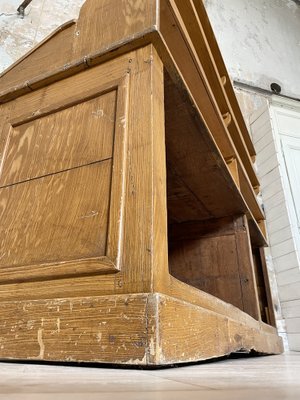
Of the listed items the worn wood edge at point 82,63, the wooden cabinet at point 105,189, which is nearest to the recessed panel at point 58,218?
the wooden cabinet at point 105,189

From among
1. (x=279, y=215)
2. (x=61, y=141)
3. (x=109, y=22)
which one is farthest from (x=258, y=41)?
(x=61, y=141)

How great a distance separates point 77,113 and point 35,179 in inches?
7.0

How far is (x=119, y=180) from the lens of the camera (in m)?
0.58

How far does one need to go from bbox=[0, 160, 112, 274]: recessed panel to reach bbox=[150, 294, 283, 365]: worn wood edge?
15cm

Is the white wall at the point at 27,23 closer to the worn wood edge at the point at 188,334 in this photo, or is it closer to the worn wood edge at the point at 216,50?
the worn wood edge at the point at 216,50

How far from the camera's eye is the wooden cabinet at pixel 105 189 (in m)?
0.48

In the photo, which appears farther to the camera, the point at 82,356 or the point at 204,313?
the point at 204,313

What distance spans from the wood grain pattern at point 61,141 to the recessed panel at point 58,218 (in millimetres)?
27

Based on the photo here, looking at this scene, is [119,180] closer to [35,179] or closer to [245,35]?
[35,179]

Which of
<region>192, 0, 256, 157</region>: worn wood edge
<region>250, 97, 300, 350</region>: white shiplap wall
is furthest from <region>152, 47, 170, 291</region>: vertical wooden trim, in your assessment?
<region>250, 97, 300, 350</region>: white shiplap wall

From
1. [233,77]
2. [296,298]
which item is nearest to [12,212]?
[296,298]

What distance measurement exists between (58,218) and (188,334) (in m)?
0.32

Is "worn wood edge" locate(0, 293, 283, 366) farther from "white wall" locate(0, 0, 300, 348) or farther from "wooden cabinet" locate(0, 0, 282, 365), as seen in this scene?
"white wall" locate(0, 0, 300, 348)

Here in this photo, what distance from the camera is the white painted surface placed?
305 centimetres
